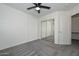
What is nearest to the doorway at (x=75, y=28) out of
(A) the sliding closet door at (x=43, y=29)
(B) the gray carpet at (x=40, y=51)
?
(A) the sliding closet door at (x=43, y=29)

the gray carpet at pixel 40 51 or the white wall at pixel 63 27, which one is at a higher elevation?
the white wall at pixel 63 27

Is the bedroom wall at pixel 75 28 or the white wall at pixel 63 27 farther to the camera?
→ the bedroom wall at pixel 75 28

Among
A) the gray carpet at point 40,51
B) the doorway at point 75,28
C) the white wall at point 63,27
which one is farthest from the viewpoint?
the doorway at point 75,28

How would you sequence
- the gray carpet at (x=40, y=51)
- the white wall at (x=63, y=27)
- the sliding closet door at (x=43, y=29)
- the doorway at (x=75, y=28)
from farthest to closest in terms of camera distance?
the sliding closet door at (x=43, y=29), the doorway at (x=75, y=28), the white wall at (x=63, y=27), the gray carpet at (x=40, y=51)

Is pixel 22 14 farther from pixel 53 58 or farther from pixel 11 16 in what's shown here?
pixel 53 58

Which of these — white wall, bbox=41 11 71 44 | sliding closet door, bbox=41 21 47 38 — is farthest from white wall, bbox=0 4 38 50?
white wall, bbox=41 11 71 44

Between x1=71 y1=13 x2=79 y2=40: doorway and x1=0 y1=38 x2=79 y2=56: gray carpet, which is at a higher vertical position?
x1=71 y1=13 x2=79 y2=40: doorway

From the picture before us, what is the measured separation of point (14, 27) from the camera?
5.16m

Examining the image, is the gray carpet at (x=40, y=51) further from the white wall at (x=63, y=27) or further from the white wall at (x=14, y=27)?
the white wall at (x=63, y=27)

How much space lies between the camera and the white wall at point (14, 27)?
4.32 m

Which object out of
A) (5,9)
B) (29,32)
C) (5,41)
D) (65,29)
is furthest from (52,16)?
(5,41)

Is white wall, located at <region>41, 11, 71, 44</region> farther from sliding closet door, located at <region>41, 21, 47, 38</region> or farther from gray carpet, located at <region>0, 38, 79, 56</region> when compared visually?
sliding closet door, located at <region>41, 21, 47, 38</region>

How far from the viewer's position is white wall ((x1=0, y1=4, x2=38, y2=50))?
4.32 metres

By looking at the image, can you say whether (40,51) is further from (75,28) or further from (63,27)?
(75,28)
